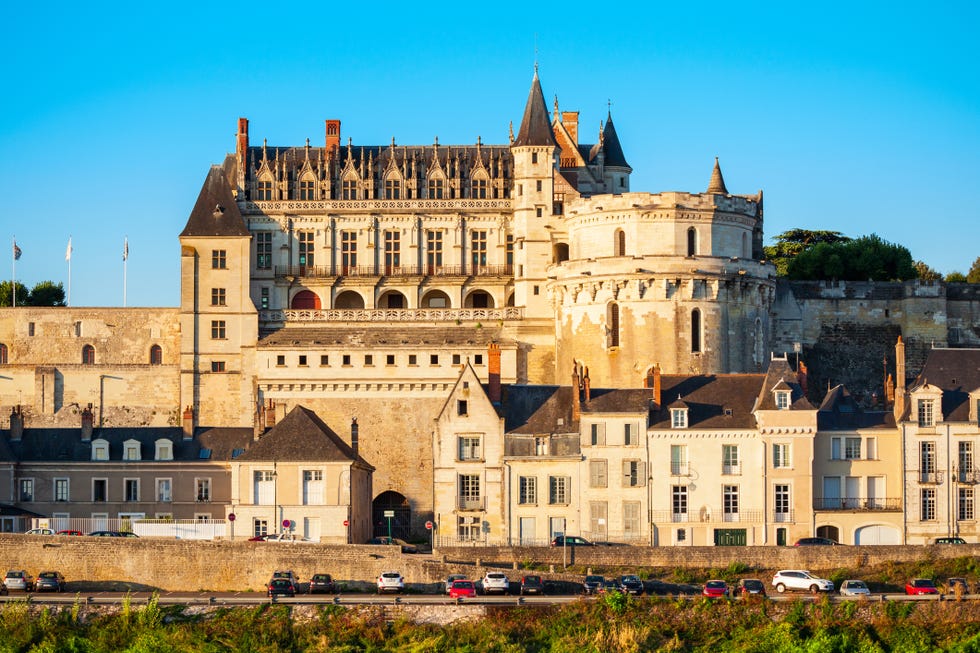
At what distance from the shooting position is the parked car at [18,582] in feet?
166

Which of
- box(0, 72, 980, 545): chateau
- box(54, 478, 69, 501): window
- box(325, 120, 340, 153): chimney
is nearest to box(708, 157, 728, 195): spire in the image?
box(0, 72, 980, 545): chateau

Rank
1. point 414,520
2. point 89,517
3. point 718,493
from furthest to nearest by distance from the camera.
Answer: point 414,520
point 89,517
point 718,493

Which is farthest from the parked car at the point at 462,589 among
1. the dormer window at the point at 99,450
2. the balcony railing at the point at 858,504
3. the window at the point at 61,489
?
the window at the point at 61,489

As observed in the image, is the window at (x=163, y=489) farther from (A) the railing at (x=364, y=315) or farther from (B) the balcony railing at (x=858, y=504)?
(B) the balcony railing at (x=858, y=504)

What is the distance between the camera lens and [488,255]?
2955 inches

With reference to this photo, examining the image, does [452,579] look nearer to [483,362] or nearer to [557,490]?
[557,490]

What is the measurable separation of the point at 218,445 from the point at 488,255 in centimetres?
1593

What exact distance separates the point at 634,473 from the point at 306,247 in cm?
2186

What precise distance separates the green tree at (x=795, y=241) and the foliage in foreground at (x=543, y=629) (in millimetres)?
46379

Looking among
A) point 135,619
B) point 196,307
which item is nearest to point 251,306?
point 196,307

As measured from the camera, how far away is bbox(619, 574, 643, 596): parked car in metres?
49.4

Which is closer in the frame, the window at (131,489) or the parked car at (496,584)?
the parked car at (496,584)

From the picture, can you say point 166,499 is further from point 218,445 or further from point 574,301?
point 574,301

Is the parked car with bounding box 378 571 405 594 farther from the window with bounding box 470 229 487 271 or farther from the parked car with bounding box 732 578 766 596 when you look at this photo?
the window with bounding box 470 229 487 271
